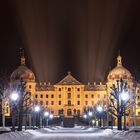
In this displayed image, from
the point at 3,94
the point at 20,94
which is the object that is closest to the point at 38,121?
the point at 3,94

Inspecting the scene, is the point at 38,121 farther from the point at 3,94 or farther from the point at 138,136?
the point at 138,136

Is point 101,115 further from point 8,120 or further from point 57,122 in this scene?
point 57,122

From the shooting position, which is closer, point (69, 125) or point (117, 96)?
point (117, 96)

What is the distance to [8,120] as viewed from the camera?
113 metres

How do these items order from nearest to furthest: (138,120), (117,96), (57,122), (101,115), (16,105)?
(16,105), (117,96), (101,115), (138,120), (57,122)

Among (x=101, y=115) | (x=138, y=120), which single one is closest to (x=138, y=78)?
(x=101, y=115)

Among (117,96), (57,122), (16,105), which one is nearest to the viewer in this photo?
(16,105)

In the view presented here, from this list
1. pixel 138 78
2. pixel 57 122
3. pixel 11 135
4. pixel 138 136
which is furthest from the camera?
pixel 57 122

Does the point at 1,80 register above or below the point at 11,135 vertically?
above

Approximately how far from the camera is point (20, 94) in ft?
239

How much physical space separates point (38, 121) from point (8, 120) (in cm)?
558

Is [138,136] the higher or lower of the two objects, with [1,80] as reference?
lower

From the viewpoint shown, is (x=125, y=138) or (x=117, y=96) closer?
(x=125, y=138)

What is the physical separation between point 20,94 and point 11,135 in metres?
23.8
